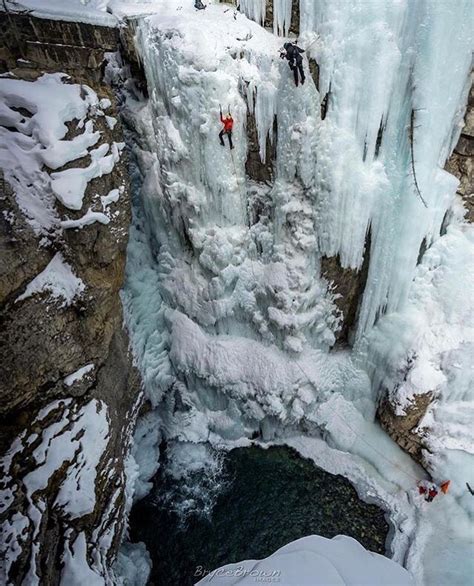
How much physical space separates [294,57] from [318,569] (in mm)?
6570

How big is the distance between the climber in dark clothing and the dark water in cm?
747

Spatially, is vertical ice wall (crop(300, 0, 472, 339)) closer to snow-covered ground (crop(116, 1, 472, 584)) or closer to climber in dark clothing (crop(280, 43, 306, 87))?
snow-covered ground (crop(116, 1, 472, 584))

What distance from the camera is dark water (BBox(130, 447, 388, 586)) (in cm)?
715

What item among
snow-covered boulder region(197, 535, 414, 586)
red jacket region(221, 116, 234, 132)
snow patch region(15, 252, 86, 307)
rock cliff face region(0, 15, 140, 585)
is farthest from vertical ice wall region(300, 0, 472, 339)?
snow-covered boulder region(197, 535, 414, 586)

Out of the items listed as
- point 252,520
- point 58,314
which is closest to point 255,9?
point 58,314

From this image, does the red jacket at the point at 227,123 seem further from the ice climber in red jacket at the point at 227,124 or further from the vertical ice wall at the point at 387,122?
the vertical ice wall at the point at 387,122

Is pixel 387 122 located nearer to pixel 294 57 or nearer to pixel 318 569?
pixel 294 57

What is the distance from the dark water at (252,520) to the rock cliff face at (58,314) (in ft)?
3.37

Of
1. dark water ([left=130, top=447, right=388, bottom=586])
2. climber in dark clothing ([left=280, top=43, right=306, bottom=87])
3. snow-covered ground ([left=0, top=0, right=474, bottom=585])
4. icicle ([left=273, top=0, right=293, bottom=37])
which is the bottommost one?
dark water ([left=130, top=447, right=388, bottom=586])

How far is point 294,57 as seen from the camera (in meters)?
6.20

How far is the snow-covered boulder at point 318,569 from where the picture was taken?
9.99 ft

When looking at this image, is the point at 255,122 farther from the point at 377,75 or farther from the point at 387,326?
the point at 387,326

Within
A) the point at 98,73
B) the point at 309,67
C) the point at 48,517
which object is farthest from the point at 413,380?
the point at 98,73

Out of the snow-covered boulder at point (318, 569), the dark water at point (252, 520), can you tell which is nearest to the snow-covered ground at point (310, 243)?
the dark water at point (252, 520)
